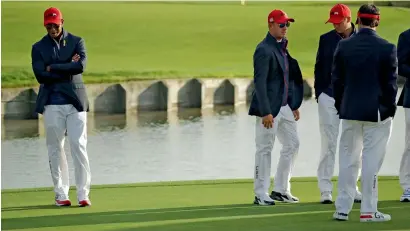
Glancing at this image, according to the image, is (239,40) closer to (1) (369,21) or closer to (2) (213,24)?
(2) (213,24)

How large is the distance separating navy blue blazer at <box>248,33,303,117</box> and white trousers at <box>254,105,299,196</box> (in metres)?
0.10

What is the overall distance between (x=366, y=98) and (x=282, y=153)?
6.53ft

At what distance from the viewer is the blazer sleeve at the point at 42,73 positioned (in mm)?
11281

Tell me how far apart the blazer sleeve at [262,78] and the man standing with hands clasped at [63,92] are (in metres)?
1.52

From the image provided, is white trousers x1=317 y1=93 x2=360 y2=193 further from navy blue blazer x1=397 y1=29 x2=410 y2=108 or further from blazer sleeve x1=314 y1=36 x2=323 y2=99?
navy blue blazer x1=397 y1=29 x2=410 y2=108

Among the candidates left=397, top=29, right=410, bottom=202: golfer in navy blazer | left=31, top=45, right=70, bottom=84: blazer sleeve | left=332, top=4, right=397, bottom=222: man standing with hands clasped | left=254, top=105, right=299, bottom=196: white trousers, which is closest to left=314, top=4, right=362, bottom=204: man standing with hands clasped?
left=254, top=105, right=299, bottom=196: white trousers

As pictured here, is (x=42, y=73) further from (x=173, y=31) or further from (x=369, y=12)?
(x=173, y=31)

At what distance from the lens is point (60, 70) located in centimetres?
1123

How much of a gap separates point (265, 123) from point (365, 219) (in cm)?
162

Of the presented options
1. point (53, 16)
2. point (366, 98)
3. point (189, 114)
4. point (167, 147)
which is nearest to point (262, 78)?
point (366, 98)

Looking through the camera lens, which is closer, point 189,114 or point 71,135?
point 71,135

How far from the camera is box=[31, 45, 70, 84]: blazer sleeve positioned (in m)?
11.3

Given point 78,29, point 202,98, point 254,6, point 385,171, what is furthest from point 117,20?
point 385,171

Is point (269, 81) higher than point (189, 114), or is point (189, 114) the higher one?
point (269, 81)
